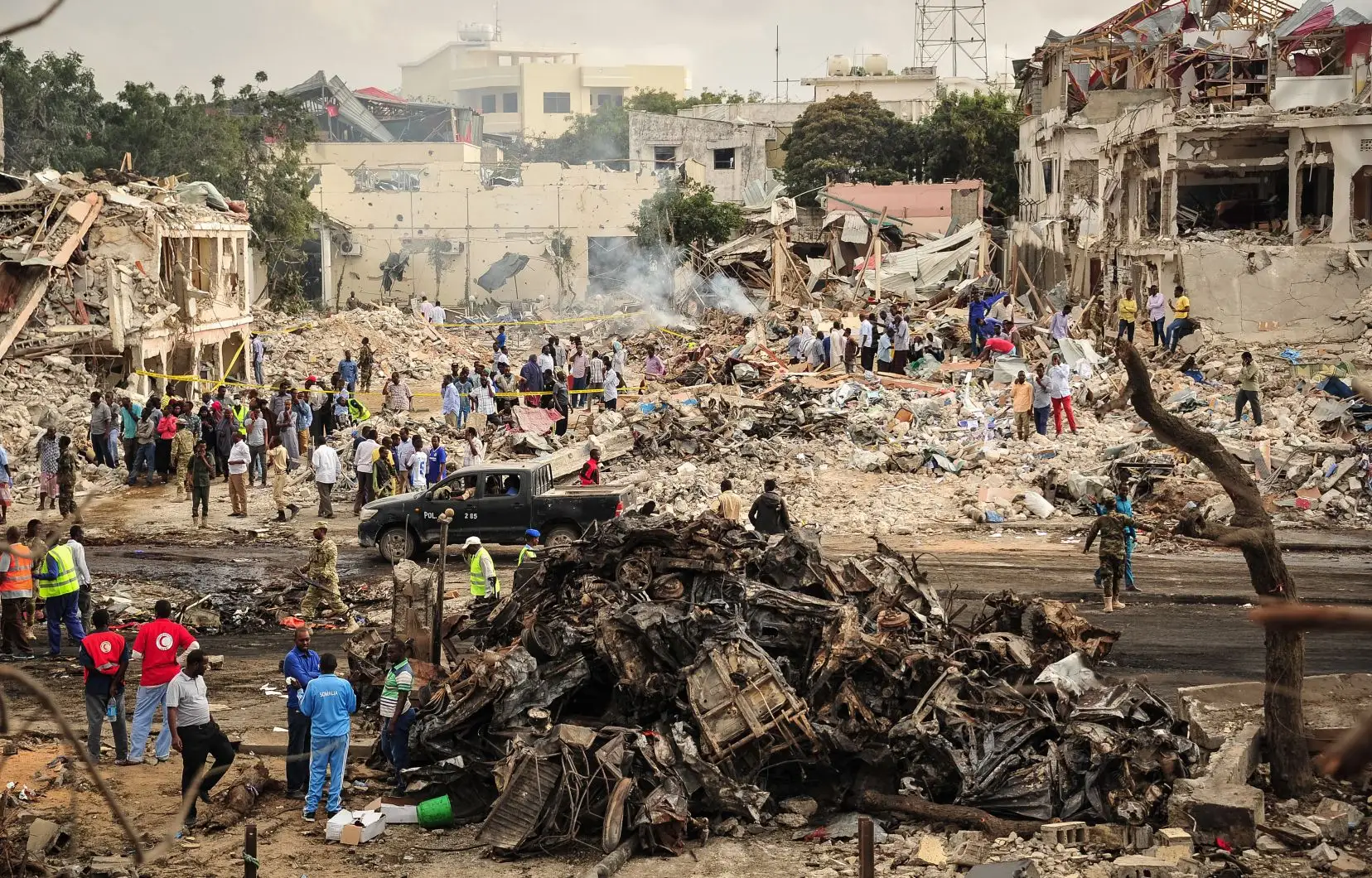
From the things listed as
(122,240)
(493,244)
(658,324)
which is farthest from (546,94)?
(122,240)

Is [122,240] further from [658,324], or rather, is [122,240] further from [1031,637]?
[1031,637]

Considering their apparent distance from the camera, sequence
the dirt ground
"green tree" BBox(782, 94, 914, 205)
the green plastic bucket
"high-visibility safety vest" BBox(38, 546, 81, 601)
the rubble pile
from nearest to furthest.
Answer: the dirt ground
the green plastic bucket
"high-visibility safety vest" BBox(38, 546, 81, 601)
the rubble pile
"green tree" BBox(782, 94, 914, 205)

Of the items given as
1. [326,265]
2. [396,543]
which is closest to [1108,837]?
[396,543]

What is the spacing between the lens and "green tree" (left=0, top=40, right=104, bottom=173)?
52.4 metres

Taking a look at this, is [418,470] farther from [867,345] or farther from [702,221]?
[702,221]

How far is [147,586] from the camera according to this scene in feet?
62.4

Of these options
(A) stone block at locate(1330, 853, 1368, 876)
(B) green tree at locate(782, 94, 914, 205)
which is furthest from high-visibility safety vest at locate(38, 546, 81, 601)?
(B) green tree at locate(782, 94, 914, 205)

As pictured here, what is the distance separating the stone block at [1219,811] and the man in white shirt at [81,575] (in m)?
11.1

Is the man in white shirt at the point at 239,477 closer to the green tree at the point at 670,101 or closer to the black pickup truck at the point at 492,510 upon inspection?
the black pickup truck at the point at 492,510

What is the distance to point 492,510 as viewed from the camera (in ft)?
65.8

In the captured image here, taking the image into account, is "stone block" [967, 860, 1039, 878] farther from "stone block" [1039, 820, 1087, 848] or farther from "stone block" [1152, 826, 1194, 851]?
"stone block" [1152, 826, 1194, 851]

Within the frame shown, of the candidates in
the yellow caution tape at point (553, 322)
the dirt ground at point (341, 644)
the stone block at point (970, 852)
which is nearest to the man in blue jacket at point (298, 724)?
the dirt ground at point (341, 644)

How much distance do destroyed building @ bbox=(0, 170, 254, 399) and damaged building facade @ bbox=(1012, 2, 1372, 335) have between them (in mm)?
22074

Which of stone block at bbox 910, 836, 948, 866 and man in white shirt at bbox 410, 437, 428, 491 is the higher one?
man in white shirt at bbox 410, 437, 428, 491
